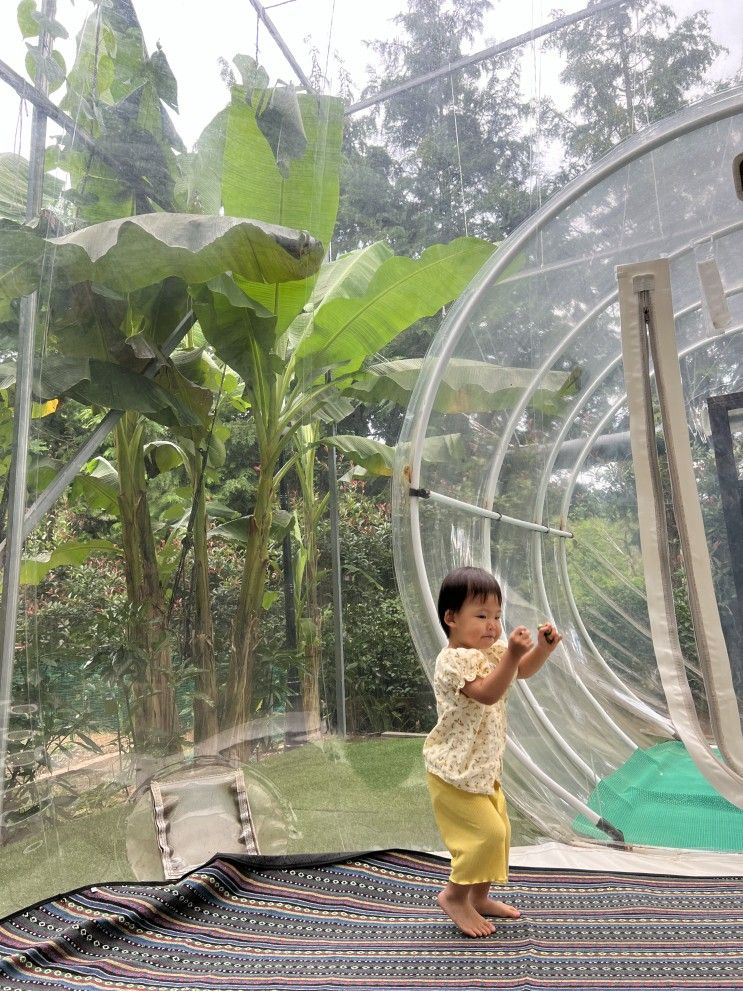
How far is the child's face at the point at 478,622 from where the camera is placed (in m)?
→ 2.35

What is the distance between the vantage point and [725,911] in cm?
235

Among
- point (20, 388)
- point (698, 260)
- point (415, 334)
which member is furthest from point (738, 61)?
point (20, 388)

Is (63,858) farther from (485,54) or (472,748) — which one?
(485,54)

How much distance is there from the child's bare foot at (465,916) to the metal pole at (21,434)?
1403 mm

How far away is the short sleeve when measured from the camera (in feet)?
7.47

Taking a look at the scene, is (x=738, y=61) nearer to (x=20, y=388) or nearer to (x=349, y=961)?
(x=20, y=388)

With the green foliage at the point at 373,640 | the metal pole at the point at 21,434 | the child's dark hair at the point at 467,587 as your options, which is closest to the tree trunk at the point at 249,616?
the green foliage at the point at 373,640

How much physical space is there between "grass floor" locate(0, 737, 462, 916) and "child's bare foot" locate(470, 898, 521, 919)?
761 millimetres

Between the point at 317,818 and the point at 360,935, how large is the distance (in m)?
0.95

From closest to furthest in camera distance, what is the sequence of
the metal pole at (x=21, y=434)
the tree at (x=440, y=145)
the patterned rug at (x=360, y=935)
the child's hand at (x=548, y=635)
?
the patterned rug at (x=360, y=935) < the child's hand at (x=548, y=635) < the metal pole at (x=21, y=434) < the tree at (x=440, y=145)

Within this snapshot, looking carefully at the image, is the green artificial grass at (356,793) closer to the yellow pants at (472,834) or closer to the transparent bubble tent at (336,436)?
the transparent bubble tent at (336,436)

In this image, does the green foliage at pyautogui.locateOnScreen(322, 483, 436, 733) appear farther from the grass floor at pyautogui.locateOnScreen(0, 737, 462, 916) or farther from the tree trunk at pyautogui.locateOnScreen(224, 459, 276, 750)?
the tree trunk at pyautogui.locateOnScreen(224, 459, 276, 750)

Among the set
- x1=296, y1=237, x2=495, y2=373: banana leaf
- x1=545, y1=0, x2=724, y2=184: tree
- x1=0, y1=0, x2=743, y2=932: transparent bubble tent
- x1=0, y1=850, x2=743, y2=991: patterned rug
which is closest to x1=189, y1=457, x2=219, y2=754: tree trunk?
x1=0, y1=0, x2=743, y2=932: transparent bubble tent

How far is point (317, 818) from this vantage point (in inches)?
128
